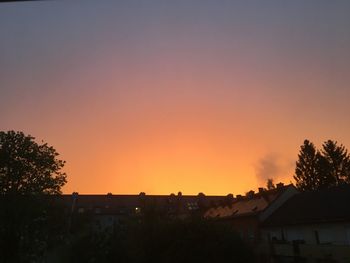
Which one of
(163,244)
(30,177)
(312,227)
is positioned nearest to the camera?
(163,244)

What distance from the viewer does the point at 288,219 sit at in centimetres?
3944

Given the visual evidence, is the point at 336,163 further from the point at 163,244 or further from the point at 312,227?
the point at 163,244

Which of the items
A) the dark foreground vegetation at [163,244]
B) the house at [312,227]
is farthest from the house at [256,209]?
the dark foreground vegetation at [163,244]

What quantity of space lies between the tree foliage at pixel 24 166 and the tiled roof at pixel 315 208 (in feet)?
73.8

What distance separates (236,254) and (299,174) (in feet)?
143

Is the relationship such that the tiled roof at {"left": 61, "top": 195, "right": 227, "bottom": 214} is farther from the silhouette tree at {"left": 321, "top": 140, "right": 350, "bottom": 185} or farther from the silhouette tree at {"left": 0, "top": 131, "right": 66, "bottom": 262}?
the silhouette tree at {"left": 0, "top": 131, "right": 66, "bottom": 262}

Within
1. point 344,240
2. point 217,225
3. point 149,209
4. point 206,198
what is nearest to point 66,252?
point 149,209

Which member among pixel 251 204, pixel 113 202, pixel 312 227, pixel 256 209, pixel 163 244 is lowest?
pixel 163 244

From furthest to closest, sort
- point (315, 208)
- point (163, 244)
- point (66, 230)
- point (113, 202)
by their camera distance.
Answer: point (113, 202) < point (66, 230) < point (315, 208) < point (163, 244)

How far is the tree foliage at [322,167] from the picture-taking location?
63.2 meters

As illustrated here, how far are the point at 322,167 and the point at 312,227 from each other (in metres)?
30.3

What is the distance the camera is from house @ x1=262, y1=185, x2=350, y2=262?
87.2 ft

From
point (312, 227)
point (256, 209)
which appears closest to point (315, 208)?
point (312, 227)

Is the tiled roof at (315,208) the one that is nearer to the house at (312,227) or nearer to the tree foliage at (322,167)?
the house at (312,227)
